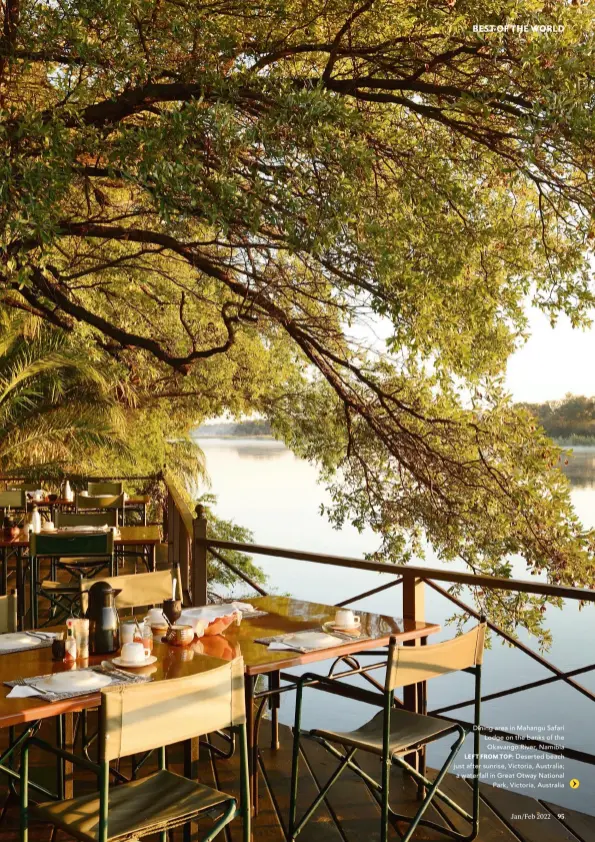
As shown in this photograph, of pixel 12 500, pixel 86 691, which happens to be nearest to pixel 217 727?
pixel 86 691

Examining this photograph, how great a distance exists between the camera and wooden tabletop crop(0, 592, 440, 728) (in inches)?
102

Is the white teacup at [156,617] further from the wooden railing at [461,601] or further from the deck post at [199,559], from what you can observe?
the deck post at [199,559]

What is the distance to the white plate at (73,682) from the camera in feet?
8.98

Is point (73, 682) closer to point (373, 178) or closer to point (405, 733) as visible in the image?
point (405, 733)

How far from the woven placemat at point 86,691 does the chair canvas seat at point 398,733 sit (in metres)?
0.73

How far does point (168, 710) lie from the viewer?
2434 millimetres

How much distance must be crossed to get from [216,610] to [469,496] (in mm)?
5207

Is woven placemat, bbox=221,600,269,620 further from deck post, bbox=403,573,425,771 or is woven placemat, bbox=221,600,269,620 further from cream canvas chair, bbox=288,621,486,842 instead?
deck post, bbox=403,573,425,771

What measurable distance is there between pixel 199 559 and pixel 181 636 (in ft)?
7.53

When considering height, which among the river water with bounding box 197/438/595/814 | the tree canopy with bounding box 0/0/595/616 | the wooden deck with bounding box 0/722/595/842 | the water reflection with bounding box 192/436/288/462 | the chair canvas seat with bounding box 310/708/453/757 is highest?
the tree canopy with bounding box 0/0/595/616

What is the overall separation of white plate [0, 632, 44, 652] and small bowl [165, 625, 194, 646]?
0.53 metres

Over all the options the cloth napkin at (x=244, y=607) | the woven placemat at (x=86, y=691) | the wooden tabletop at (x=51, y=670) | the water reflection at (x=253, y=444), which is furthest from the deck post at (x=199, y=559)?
the water reflection at (x=253, y=444)

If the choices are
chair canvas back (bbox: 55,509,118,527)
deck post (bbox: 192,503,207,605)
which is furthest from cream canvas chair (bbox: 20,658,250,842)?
chair canvas back (bbox: 55,509,118,527)

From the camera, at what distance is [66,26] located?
5207 millimetres
